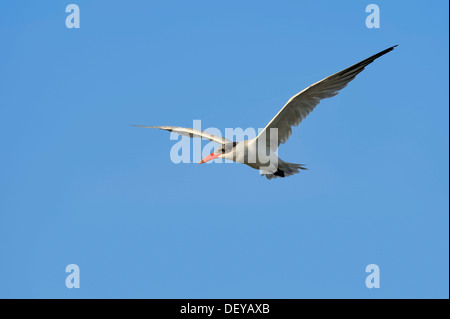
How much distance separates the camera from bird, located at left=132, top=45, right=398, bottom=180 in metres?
12.8

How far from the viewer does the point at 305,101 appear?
13406 mm

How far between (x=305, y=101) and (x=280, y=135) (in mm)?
1196

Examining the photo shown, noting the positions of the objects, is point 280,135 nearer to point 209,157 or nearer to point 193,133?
point 209,157

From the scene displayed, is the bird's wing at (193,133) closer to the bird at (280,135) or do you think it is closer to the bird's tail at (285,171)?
the bird at (280,135)

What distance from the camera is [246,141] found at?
14180 mm

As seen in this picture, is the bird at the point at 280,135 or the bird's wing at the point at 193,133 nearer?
the bird at the point at 280,135

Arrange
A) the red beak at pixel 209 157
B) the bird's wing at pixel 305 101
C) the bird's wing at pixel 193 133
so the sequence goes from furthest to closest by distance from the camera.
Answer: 1. the bird's wing at pixel 193 133
2. the red beak at pixel 209 157
3. the bird's wing at pixel 305 101

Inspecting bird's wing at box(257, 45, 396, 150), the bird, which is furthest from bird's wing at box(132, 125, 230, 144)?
bird's wing at box(257, 45, 396, 150)

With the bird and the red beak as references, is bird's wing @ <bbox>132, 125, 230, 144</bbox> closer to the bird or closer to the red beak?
the bird

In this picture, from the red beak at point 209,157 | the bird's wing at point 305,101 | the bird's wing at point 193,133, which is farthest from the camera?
the bird's wing at point 193,133

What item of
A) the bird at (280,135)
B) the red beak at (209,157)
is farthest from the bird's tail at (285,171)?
the red beak at (209,157)

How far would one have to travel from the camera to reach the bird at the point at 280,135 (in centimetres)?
1283
